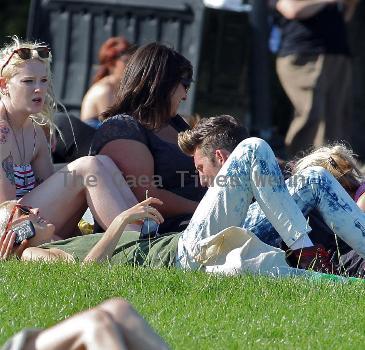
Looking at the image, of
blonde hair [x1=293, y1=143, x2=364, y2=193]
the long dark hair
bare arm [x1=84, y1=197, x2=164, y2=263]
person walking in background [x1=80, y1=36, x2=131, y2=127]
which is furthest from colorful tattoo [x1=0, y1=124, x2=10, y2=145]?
person walking in background [x1=80, y1=36, x2=131, y2=127]

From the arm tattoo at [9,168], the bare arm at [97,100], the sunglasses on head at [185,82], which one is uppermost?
the sunglasses on head at [185,82]

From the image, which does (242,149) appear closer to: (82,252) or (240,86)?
(82,252)

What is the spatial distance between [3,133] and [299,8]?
4380 millimetres

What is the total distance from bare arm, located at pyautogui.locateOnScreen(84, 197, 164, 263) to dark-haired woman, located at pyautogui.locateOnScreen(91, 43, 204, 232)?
687 mm

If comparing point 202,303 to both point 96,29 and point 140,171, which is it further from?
point 96,29

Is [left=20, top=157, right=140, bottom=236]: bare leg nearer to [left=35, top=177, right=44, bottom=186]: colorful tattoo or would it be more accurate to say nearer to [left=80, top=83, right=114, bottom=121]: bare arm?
[left=35, top=177, right=44, bottom=186]: colorful tattoo

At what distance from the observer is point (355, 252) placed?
6.42 m

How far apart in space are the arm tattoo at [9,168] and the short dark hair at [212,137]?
1.06m

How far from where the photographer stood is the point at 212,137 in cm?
648

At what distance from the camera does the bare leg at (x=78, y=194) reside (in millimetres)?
6801

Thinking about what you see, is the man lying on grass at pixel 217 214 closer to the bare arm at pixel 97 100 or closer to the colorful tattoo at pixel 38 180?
the colorful tattoo at pixel 38 180

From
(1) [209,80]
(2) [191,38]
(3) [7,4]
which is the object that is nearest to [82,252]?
(2) [191,38]

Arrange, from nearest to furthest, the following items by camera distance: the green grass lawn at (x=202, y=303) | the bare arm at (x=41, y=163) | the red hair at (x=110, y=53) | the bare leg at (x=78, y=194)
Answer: the green grass lawn at (x=202, y=303) → the bare leg at (x=78, y=194) → the bare arm at (x=41, y=163) → the red hair at (x=110, y=53)

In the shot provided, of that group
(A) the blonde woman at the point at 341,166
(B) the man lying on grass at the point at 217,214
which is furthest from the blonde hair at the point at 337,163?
(B) the man lying on grass at the point at 217,214
